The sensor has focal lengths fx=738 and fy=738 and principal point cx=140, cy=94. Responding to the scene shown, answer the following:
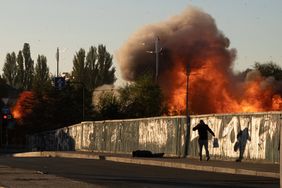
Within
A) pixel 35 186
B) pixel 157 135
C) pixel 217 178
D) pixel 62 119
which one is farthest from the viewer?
pixel 62 119

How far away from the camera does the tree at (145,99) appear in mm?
81312

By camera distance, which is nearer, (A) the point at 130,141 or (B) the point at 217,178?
(B) the point at 217,178

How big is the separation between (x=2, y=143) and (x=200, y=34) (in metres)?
31.2

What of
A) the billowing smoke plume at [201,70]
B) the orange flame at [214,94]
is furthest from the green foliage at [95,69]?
the orange flame at [214,94]

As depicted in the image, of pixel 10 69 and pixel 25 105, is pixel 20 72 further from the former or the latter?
pixel 25 105

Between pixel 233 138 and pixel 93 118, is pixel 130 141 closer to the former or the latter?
pixel 233 138

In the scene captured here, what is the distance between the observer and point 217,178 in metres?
20.4

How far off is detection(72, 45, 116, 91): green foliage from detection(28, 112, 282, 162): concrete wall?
73.1 meters

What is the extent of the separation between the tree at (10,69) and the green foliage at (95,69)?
10.8 m

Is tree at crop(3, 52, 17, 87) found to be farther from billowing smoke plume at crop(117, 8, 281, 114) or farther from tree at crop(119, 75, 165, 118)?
tree at crop(119, 75, 165, 118)

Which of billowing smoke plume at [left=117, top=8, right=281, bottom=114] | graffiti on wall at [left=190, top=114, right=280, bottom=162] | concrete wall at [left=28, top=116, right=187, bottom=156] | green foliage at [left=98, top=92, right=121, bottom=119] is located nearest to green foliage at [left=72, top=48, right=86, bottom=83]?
billowing smoke plume at [left=117, top=8, right=281, bottom=114]

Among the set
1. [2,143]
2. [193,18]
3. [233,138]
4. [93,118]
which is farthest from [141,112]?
[233,138]

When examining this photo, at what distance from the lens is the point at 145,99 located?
82.5 metres

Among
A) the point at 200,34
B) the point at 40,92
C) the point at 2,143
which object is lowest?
the point at 2,143
